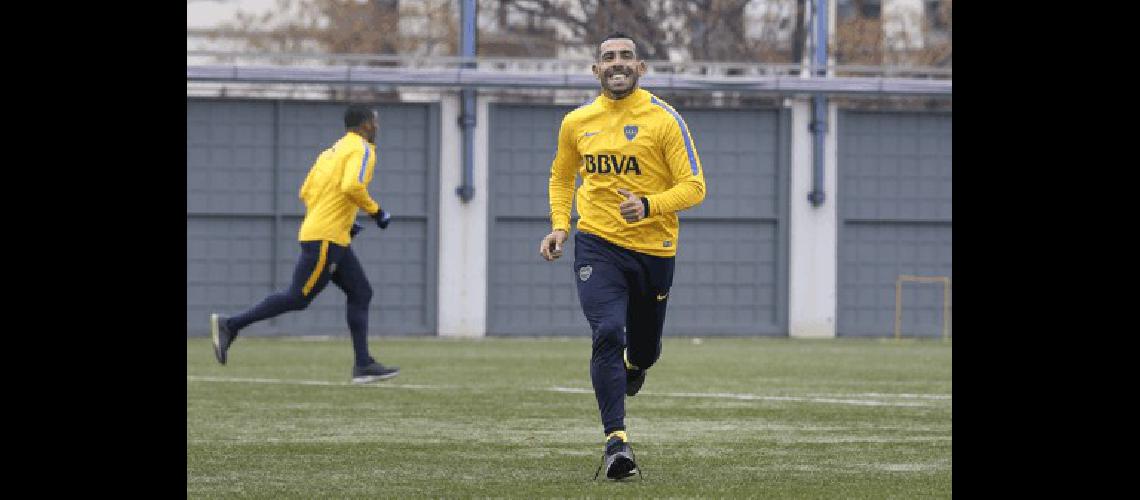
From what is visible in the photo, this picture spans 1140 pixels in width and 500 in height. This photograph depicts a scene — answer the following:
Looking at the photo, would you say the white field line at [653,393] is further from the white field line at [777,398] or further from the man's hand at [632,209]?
the man's hand at [632,209]

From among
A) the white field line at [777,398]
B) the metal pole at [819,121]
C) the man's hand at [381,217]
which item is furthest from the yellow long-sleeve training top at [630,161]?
the metal pole at [819,121]

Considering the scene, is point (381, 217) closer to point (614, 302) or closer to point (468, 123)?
point (614, 302)

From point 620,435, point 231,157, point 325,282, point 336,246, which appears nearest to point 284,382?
point 325,282

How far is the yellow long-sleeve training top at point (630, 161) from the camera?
Result: 328 inches

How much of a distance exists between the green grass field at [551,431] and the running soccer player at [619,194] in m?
0.73

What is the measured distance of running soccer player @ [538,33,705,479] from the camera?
813 centimetres

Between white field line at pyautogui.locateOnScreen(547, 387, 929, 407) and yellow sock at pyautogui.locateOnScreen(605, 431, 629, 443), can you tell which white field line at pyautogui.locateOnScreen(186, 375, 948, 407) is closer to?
white field line at pyautogui.locateOnScreen(547, 387, 929, 407)

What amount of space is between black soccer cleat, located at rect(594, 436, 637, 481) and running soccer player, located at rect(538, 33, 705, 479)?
1.28 ft

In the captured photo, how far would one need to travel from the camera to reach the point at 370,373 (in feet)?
48.2

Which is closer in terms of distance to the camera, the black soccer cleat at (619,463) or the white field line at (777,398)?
the black soccer cleat at (619,463)

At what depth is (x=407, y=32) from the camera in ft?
119

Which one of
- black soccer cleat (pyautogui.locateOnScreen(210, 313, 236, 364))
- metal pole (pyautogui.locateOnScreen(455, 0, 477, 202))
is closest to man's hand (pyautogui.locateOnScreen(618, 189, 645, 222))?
black soccer cleat (pyautogui.locateOnScreen(210, 313, 236, 364))

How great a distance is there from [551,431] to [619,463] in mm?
2665
